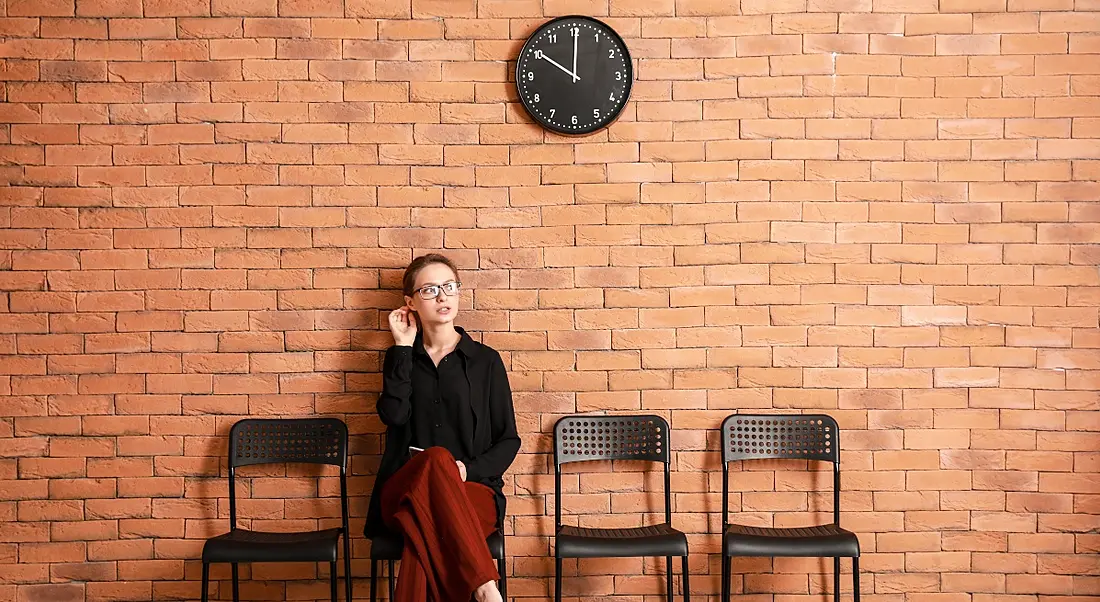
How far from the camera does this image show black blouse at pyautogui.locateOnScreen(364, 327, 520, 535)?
10.3 ft

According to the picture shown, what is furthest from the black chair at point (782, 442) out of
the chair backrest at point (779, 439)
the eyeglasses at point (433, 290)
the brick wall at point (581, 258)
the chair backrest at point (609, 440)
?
the eyeglasses at point (433, 290)

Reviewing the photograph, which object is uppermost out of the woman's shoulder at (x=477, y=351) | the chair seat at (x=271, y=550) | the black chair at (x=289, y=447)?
the woman's shoulder at (x=477, y=351)

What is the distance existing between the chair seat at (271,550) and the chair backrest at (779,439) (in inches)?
67.4

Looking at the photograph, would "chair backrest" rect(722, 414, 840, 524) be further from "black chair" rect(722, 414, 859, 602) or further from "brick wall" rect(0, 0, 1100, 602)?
"brick wall" rect(0, 0, 1100, 602)

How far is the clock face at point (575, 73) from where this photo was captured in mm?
3361

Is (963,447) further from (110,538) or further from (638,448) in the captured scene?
(110,538)

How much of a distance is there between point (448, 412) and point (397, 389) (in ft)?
0.78

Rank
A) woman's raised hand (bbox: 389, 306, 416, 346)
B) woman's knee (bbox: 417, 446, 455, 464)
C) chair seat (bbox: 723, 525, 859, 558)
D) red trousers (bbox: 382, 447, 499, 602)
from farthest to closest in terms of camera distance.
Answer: woman's raised hand (bbox: 389, 306, 416, 346)
chair seat (bbox: 723, 525, 859, 558)
woman's knee (bbox: 417, 446, 455, 464)
red trousers (bbox: 382, 447, 499, 602)

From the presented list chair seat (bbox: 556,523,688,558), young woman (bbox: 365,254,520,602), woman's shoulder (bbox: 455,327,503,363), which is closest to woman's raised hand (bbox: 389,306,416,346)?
young woman (bbox: 365,254,520,602)

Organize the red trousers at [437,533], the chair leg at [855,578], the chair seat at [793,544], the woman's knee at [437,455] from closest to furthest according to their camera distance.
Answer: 1. the red trousers at [437,533]
2. the woman's knee at [437,455]
3. the chair seat at [793,544]
4. the chair leg at [855,578]

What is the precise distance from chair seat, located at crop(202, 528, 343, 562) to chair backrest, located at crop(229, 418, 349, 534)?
1.09ft

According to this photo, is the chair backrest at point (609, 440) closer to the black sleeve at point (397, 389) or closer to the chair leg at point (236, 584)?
the black sleeve at point (397, 389)

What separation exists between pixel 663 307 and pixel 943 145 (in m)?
1.48

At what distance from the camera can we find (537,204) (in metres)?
3.42
